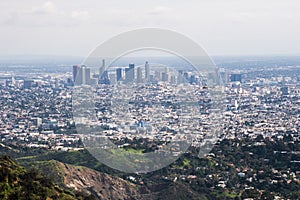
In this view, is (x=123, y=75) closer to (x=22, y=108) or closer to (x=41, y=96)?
(x=22, y=108)

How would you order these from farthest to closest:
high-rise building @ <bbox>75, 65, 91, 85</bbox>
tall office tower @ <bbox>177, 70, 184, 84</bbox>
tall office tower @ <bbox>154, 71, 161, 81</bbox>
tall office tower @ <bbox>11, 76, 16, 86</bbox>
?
tall office tower @ <bbox>11, 76, 16, 86</bbox> → high-rise building @ <bbox>75, 65, 91, 85</bbox> → tall office tower @ <bbox>154, 71, 161, 81</bbox> → tall office tower @ <bbox>177, 70, 184, 84</bbox>

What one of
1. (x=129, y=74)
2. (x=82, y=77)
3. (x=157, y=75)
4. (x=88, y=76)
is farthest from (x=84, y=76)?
(x=129, y=74)

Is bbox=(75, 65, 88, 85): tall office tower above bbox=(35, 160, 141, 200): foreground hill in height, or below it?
above

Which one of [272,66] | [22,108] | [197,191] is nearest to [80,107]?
[197,191]

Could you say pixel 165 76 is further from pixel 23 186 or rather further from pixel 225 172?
pixel 23 186

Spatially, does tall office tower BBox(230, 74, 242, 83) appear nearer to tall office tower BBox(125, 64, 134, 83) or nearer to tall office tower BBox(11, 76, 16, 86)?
tall office tower BBox(11, 76, 16, 86)

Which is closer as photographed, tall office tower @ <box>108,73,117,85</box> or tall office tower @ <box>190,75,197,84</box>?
tall office tower @ <box>108,73,117,85</box>

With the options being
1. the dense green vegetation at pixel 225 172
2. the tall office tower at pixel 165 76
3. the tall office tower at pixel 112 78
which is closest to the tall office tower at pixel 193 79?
the tall office tower at pixel 165 76

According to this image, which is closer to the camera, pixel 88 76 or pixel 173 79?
pixel 173 79

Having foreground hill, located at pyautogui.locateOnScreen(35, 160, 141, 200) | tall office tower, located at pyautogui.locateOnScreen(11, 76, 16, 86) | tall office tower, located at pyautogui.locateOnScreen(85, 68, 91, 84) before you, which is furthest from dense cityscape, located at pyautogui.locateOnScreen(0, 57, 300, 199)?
tall office tower, located at pyautogui.locateOnScreen(11, 76, 16, 86)

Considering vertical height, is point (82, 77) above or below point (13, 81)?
above

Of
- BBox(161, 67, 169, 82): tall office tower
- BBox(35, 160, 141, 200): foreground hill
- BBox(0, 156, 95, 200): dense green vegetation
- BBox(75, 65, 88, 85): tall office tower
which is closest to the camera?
BBox(0, 156, 95, 200): dense green vegetation
